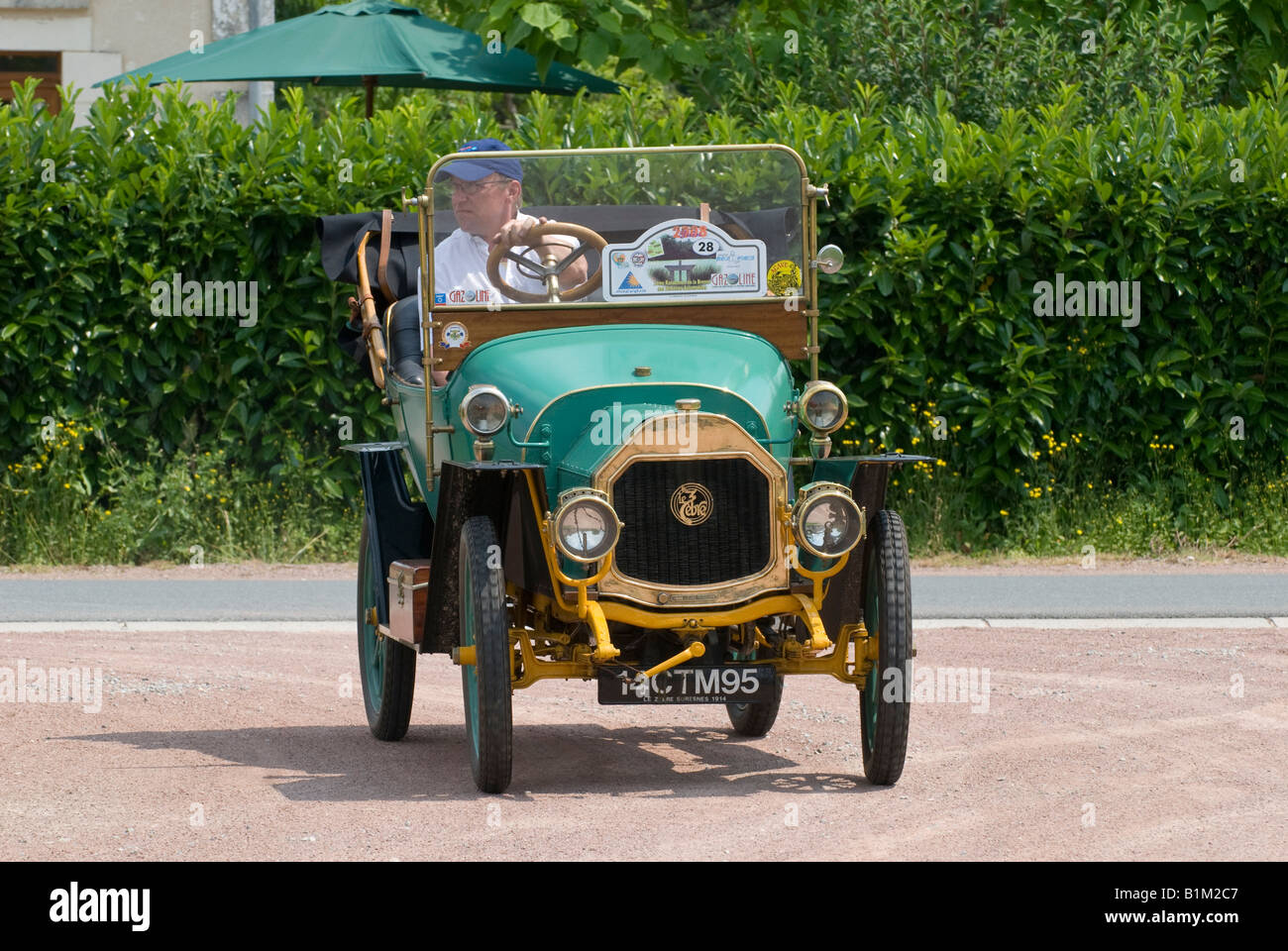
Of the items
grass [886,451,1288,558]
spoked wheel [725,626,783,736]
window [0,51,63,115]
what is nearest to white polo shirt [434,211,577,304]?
spoked wheel [725,626,783,736]

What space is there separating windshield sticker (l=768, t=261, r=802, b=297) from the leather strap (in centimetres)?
155

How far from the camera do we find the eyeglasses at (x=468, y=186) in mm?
7117

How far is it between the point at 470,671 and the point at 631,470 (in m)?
0.87

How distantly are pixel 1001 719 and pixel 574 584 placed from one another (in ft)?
7.56

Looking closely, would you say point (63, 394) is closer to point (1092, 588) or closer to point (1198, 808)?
point (1092, 588)

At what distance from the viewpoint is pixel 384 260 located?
7.68 m

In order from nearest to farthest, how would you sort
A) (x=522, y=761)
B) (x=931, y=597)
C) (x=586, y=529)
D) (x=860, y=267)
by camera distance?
(x=586, y=529), (x=522, y=761), (x=931, y=597), (x=860, y=267)

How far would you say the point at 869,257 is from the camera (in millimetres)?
Answer: 12055

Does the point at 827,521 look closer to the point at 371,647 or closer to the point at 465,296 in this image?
the point at 465,296

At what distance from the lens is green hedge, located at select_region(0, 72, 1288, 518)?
11.9 metres

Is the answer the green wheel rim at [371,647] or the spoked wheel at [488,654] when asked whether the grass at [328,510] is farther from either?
the spoked wheel at [488,654]

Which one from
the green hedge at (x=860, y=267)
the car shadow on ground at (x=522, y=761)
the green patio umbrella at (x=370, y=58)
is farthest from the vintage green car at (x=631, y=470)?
the green patio umbrella at (x=370, y=58)

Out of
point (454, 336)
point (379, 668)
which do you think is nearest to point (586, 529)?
point (454, 336)

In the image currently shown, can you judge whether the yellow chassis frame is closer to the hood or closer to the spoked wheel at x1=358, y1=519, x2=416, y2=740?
the hood
